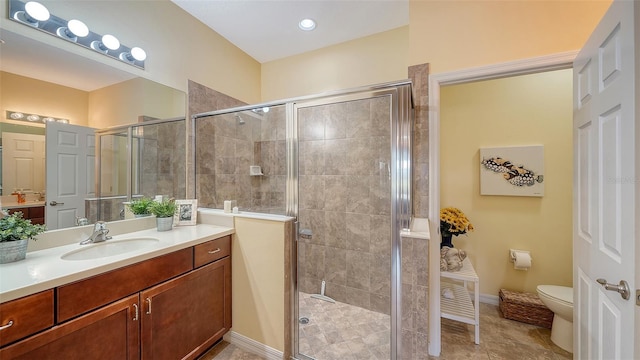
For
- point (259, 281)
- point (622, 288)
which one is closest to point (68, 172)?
point (259, 281)

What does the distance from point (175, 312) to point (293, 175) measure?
1.14 meters

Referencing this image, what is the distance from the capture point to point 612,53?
3.13 feet

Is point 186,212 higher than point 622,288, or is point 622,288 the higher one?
point 186,212

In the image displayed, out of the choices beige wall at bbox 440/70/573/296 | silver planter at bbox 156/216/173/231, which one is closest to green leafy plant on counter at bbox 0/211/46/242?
silver planter at bbox 156/216/173/231

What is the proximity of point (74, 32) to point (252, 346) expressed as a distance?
2.42 m

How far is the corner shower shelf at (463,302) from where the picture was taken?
1812 mm

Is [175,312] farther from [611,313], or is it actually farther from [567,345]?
[567,345]

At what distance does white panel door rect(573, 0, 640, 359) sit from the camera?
0.83 m

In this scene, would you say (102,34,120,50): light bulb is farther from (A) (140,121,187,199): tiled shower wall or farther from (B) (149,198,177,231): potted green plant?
(B) (149,198,177,231): potted green plant

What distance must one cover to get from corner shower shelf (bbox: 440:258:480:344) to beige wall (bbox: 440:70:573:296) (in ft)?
1.64

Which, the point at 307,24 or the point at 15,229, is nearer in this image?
the point at 15,229

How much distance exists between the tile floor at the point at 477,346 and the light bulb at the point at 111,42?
2.31m

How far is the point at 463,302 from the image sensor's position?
2012 mm

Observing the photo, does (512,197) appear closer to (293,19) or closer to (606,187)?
(606,187)
